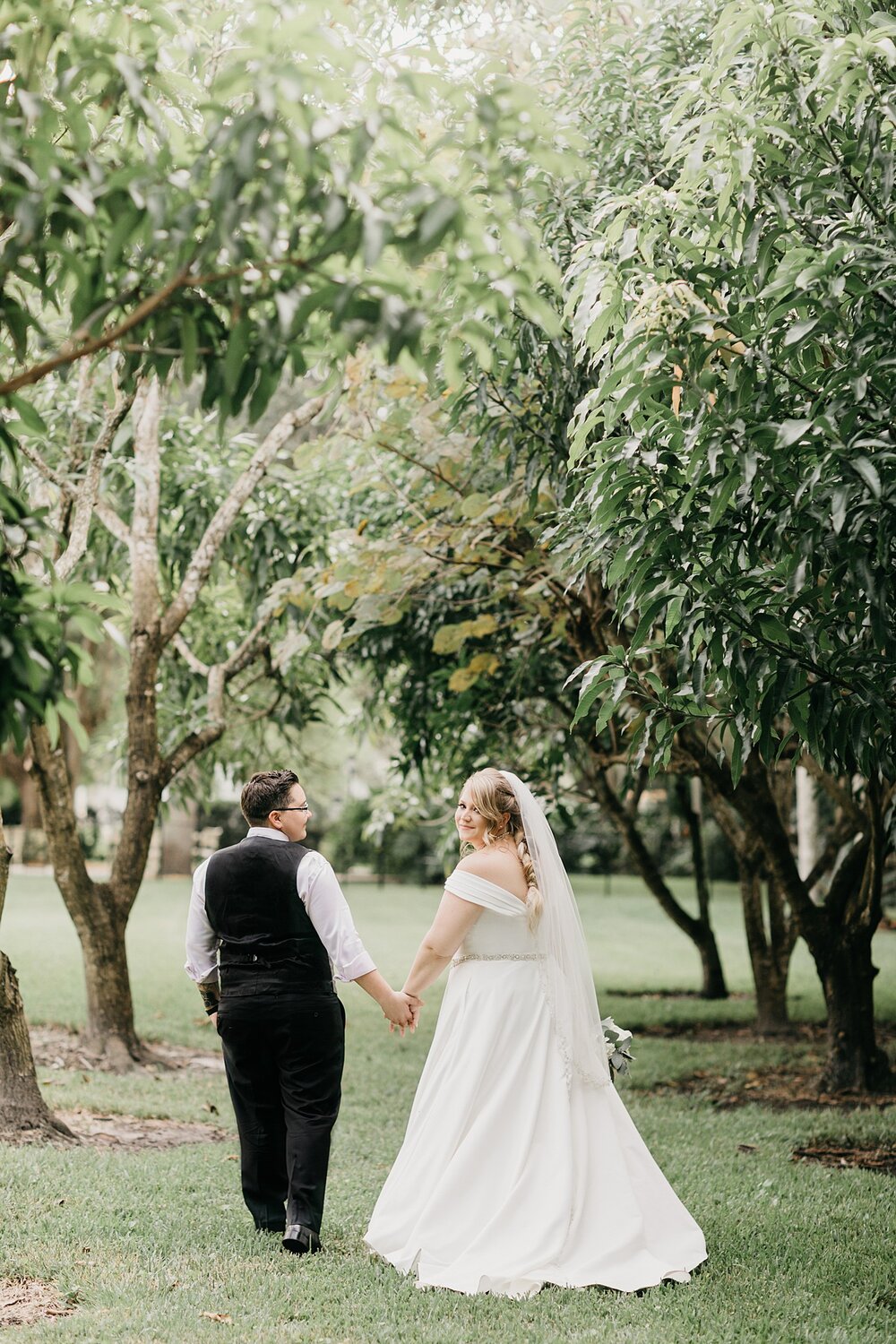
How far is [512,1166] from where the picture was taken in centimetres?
493

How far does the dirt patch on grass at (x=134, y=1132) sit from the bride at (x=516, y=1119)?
2387mm

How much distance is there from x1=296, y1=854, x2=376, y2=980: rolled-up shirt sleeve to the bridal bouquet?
1111 mm

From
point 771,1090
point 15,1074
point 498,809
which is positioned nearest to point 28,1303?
point 15,1074

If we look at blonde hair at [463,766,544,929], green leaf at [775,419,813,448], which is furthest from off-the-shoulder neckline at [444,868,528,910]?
green leaf at [775,419,813,448]

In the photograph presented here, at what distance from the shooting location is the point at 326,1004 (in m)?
5.08

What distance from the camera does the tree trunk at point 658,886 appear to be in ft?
35.9

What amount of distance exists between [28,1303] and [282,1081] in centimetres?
117

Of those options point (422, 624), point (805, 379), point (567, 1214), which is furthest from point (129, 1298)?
point (422, 624)

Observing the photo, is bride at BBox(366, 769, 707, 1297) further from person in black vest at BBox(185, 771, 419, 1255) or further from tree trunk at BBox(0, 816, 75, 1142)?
tree trunk at BBox(0, 816, 75, 1142)

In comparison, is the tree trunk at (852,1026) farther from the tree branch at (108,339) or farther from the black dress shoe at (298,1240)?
the tree branch at (108,339)

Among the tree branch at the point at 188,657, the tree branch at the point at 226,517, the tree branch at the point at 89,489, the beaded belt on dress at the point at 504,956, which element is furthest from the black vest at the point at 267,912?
the tree branch at the point at 188,657

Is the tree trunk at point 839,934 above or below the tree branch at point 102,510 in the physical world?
below

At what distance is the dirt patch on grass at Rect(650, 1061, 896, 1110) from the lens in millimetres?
8516

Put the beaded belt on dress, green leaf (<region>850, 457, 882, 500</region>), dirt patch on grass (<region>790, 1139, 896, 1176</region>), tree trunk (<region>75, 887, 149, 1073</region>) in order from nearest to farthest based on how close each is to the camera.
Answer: green leaf (<region>850, 457, 882, 500</region>) → the beaded belt on dress → dirt patch on grass (<region>790, 1139, 896, 1176</region>) → tree trunk (<region>75, 887, 149, 1073</region>)
